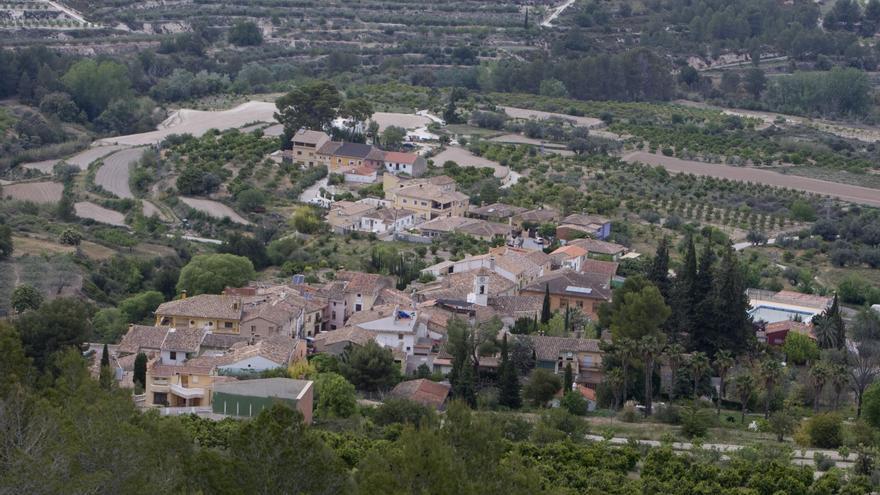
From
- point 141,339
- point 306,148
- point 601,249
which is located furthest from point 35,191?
point 141,339

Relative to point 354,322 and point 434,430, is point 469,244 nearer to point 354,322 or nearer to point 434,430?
point 354,322

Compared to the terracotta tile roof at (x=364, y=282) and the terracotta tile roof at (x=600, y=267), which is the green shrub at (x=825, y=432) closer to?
the terracotta tile roof at (x=364, y=282)

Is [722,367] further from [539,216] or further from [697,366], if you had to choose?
[539,216]

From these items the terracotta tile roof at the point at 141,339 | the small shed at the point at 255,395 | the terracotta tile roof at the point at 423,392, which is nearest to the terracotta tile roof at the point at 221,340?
the terracotta tile roof at the point at 141,339

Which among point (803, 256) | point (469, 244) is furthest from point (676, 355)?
point (803, 256)

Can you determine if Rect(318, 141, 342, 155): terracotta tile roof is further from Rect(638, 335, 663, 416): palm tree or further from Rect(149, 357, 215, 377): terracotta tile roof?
Rect(638, 335, 663, 416): palm tree
